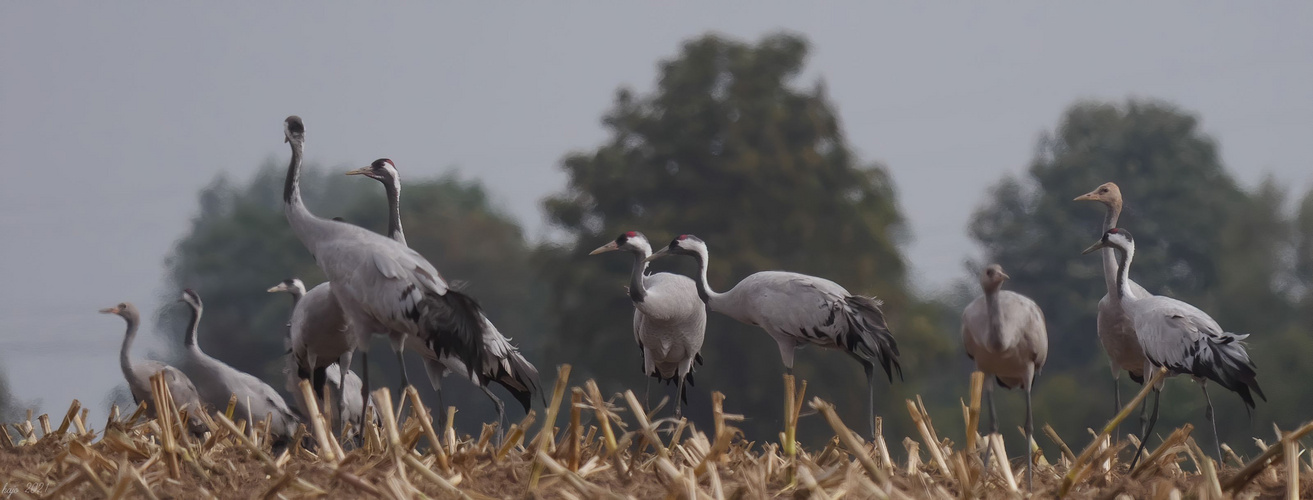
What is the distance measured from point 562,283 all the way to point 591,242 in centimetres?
88

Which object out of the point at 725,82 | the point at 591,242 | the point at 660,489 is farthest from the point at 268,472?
the point at 725,82

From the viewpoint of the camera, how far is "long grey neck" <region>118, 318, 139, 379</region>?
32.6ft

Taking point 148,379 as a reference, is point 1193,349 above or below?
Answer: above

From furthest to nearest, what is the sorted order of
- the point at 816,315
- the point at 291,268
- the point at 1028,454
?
the point at 291,268 → the point at 816,315 → the point at 1028,454

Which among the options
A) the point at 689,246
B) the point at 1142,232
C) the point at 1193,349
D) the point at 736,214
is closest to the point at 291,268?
the point at 736,214

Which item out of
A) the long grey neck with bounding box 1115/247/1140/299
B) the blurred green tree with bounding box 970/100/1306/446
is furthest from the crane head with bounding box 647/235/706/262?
the blurred green tree with bounding box 970/100/1306/446

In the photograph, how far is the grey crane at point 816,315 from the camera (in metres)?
8.08

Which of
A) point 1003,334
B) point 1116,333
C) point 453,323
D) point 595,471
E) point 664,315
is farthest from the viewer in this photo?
point 664,315

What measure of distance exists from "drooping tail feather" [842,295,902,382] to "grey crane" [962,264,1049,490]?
1510mm

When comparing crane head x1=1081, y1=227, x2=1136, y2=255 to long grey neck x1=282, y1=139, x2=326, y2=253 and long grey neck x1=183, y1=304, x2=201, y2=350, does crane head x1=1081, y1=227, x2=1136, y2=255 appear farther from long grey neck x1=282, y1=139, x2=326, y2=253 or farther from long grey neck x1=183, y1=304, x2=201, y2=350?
long grey neck x1=183, y1=304, x2=201, y2=350

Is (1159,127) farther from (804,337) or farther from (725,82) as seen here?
(804,337)

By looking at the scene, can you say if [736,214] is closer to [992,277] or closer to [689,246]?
[689,246]

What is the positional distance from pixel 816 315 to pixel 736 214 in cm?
1621

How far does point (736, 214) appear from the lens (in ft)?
79.7
